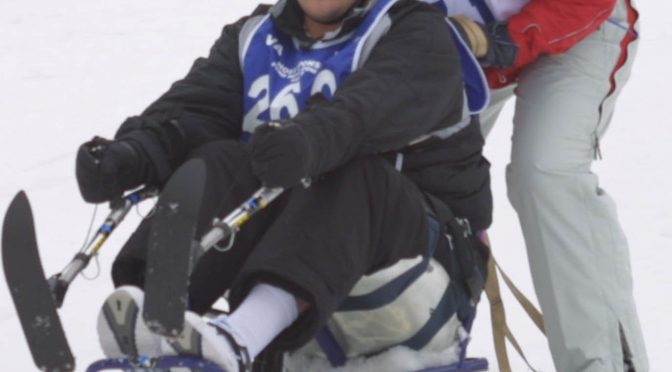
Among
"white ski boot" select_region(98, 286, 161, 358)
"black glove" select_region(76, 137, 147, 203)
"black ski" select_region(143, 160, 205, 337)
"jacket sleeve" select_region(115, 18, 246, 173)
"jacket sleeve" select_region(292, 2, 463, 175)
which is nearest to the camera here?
"black ski" select_region(143, 160, 205, 337)

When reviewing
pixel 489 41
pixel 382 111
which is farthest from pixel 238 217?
pixel 489 41

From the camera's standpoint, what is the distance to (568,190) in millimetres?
3525

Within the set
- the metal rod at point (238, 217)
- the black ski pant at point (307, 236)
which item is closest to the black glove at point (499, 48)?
the black ski pant at point (307, 236)

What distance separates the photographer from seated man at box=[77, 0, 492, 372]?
2.63 m

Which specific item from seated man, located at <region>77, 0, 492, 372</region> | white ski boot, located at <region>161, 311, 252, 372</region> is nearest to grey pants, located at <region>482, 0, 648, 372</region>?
seated man, located at <region>77, 0, 492, 372</region>

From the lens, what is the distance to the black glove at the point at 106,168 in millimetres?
2900

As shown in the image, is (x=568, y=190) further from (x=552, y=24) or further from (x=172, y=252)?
(x=172, y=252)

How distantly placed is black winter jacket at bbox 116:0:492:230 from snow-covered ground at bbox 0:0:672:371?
1.31 metres

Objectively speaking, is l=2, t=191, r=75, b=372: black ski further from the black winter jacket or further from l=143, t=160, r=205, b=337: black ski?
the black winter jacket

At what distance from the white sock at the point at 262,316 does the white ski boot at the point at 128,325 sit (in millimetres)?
158

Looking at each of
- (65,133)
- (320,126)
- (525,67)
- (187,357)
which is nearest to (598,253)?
(525,67)

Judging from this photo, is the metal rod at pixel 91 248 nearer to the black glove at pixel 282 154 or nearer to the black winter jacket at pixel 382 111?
the black winter jacket at pixel 382 111

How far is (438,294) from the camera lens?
3.01 m

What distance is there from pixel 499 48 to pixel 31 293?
1.42m
